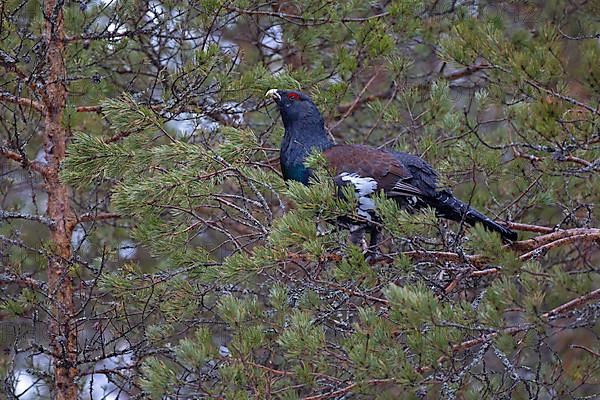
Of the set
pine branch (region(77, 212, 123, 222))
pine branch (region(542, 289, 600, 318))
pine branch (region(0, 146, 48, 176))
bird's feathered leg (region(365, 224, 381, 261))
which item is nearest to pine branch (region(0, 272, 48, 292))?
pine branch (region(77, 212, 123, 222))

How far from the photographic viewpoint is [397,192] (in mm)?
4668

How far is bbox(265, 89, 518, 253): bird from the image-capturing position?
4477 millimetres

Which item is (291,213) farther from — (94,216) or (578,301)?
(94,216)

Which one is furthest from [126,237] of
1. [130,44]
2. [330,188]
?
[330,188]

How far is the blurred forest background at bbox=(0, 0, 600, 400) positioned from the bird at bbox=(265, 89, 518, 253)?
0.43ft

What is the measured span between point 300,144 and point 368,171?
60cm

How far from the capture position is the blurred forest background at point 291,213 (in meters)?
3.39

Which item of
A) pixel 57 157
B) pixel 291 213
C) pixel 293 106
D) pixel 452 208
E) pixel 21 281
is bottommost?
pixel 291 213

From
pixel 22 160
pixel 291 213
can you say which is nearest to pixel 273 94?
pixel 22 160

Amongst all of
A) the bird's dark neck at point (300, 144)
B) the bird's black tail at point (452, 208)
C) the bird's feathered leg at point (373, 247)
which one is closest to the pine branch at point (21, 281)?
the bird's dark neck at point (300, 144)

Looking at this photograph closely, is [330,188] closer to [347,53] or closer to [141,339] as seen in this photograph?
[141,339]

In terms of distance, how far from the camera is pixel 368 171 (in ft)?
15.1

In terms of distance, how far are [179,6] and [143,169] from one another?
1376 millimetres

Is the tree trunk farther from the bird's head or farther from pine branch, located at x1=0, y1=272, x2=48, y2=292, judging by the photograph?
the bird's head
